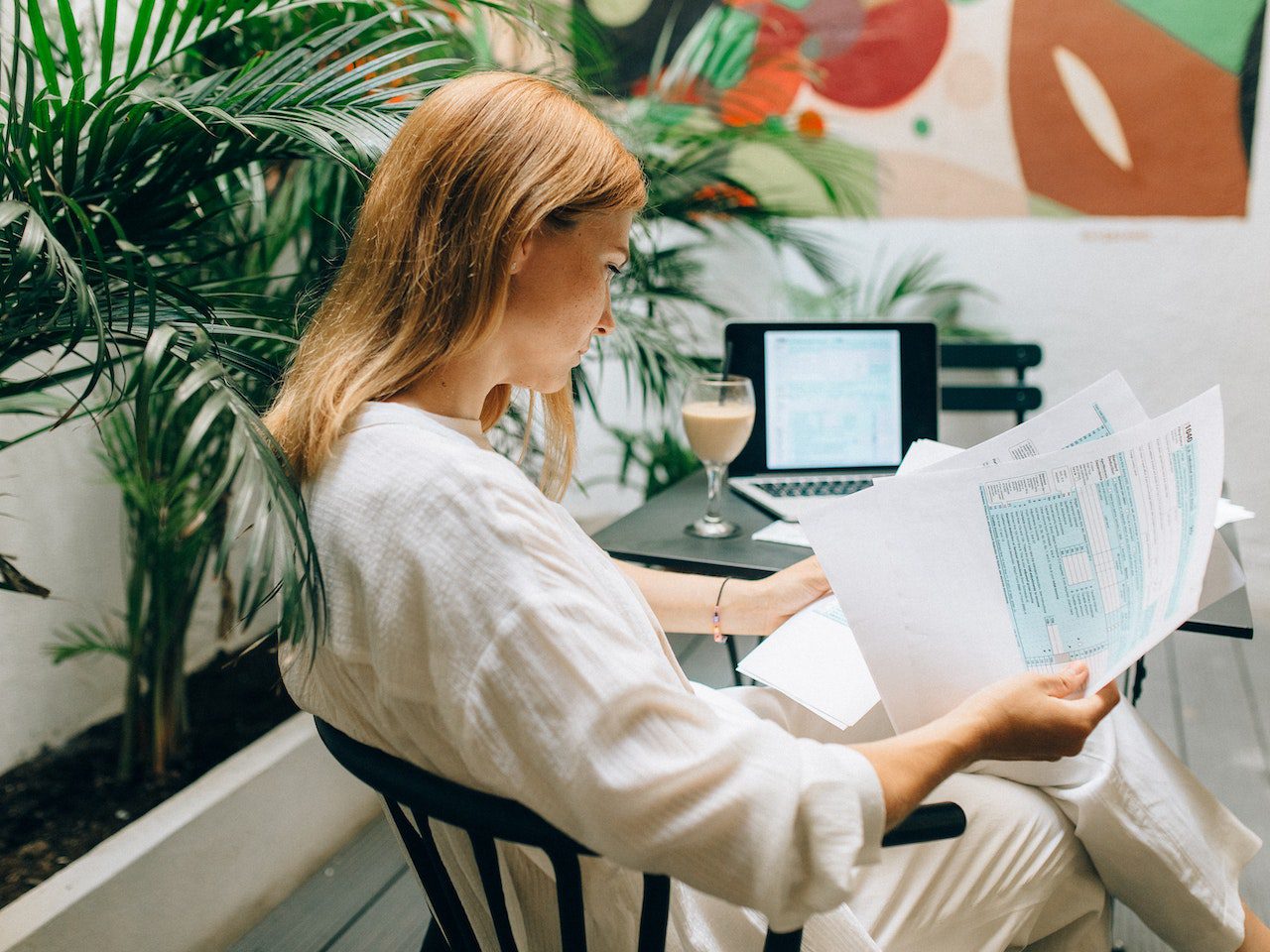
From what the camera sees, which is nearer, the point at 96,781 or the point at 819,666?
the point at 819,666

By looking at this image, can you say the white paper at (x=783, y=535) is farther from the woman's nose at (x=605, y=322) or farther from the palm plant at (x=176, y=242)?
the palm plant at (x=176, y=242)

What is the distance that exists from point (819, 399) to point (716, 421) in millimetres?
377

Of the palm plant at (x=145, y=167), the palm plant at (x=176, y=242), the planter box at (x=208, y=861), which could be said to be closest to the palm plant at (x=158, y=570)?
the palm plant at (x=176, y=242)

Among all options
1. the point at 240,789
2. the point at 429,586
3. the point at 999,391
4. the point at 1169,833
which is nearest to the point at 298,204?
the point at 240,789

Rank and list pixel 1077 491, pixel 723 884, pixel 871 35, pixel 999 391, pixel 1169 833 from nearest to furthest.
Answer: pixel 723 884
pixel 1077 491
pixel 1169 833
pixel 999 391
pixel 871 35

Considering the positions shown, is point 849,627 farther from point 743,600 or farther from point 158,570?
point 158,570

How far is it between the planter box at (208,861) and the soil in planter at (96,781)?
107 mm

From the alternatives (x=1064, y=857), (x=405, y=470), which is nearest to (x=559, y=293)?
(x=405, y=470)

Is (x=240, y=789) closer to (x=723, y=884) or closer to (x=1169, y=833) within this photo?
(x=723, y=884)

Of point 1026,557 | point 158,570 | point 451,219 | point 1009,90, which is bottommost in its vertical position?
point 158,570

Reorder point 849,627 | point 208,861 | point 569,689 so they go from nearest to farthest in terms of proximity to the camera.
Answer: point 569,689, point 849,627, point 208,861

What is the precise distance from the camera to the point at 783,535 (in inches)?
54.8

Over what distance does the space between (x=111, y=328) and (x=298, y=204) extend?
2.69 ft

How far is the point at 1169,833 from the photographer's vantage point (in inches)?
40.3
